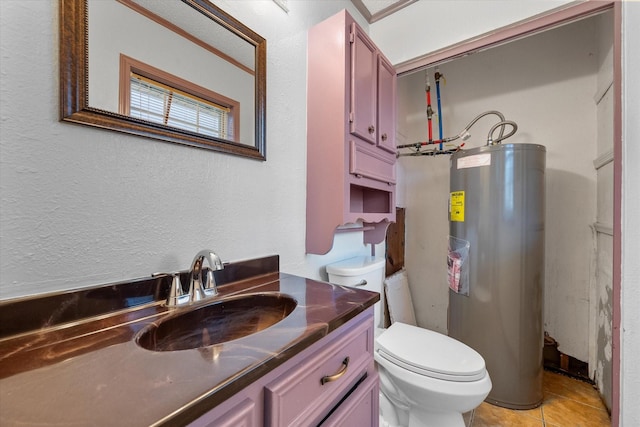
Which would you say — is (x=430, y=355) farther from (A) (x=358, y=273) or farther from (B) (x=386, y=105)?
(B) (x=386, y=105)

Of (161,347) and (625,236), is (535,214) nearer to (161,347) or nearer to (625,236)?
(625,236)

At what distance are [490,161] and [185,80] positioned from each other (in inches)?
61.9

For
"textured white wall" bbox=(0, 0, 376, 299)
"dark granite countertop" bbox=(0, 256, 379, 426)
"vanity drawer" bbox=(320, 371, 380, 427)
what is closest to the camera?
"dark granite countertop" bbox=(0, 256, 379, 426)

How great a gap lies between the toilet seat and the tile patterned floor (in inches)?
20.0

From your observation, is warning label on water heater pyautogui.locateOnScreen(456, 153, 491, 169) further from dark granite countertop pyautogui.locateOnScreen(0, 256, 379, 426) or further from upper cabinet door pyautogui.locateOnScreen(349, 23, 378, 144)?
dark granite countertop pyautogui.locateOnScreen(0, 256, 379, 426)

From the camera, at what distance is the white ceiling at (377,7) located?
1.64 meters

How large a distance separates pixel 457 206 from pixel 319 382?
1.45 metres

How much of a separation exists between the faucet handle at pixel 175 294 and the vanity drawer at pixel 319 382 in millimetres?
405

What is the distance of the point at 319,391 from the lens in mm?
614

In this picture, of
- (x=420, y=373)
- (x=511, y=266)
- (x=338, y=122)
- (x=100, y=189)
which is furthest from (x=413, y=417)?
(x=100, y=189)

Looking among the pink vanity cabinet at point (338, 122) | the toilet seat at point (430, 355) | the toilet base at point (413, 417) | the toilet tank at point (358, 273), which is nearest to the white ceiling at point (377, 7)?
the pink vanity cabinet at point (338, 122)

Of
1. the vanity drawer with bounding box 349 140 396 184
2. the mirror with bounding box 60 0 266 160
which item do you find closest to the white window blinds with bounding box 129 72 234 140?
the mirror with bounding box 60 0 266 160

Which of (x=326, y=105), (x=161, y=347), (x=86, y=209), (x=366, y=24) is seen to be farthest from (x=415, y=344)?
(x=366, y=24)

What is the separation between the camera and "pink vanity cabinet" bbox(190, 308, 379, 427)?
0.46 m
